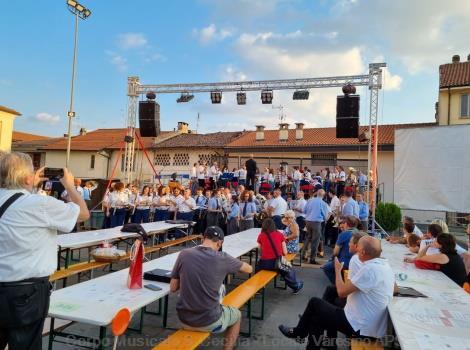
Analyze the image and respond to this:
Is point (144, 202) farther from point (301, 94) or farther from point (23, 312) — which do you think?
point (23, 312)

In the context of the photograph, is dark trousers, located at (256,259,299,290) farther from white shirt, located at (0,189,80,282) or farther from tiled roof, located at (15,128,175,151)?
tiled roof, located at (15,128,175,151)

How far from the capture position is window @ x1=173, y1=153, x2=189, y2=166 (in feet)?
94.3

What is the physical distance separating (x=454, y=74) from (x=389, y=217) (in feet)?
44.6

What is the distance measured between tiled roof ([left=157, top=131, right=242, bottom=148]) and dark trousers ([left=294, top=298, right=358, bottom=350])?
2364 centimetres

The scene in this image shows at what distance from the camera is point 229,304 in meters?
4.16

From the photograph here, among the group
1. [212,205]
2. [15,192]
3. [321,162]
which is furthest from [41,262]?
[321,162]

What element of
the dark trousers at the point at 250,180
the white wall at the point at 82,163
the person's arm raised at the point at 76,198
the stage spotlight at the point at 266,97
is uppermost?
the stage spotlight at the point at 266,97

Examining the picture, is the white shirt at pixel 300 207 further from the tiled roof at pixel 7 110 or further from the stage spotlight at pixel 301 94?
the tiled roof at pixel 7 110

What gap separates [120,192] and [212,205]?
2.95m

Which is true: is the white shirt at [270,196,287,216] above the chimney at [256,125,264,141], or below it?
below

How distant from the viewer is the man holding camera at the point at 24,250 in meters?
2.10

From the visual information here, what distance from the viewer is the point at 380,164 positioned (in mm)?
21547

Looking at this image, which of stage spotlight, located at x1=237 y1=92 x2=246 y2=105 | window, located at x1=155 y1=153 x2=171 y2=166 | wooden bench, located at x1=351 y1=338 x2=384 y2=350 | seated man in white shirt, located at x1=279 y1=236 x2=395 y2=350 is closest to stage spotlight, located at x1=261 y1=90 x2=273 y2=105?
stage spotlight, located at x1=237 y1=92 x2=246 y2=105

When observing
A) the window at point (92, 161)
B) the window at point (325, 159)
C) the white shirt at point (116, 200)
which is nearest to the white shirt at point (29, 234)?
the white shirt at point (116, 200)
